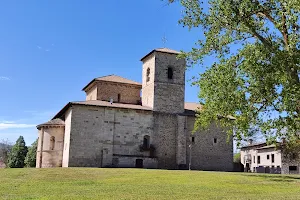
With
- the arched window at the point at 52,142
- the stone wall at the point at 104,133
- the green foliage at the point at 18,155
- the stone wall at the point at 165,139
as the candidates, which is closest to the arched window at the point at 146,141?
the stone wall at the point at 104,133

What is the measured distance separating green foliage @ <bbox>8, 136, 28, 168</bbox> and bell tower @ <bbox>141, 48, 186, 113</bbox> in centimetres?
3164

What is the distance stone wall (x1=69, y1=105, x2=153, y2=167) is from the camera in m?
39.0

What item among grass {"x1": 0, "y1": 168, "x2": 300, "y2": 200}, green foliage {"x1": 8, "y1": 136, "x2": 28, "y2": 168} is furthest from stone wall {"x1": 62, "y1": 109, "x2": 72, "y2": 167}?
green foliage {"x1": 8, "y1": 136, "x2": 28, "y2": 168}

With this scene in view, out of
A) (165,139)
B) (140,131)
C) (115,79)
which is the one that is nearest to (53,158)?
(140,131)

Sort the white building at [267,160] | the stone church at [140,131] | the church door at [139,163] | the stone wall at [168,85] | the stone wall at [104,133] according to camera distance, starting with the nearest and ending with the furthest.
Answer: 1. the stone wall at [104,133]
2. the stone church at [140,131]
3. the church door at [139,163]
4. the stone wall at [168,85]
5. the white building at [267,160]

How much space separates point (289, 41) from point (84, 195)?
10692 mm

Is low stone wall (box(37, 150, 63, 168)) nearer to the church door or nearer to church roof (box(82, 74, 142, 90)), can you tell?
the church door

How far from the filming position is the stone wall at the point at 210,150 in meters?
43.2

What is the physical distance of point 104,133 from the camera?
132 ft

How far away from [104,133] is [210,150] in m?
12.6

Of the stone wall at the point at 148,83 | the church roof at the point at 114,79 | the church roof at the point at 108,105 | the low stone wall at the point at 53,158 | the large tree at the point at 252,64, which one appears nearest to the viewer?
the large tree at the point at 252,64

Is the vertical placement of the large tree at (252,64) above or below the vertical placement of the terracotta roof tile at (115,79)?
below

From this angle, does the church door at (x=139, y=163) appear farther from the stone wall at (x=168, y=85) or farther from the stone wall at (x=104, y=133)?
the stone wall at (x=168, y=85)

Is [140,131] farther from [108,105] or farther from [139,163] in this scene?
[108,105]
